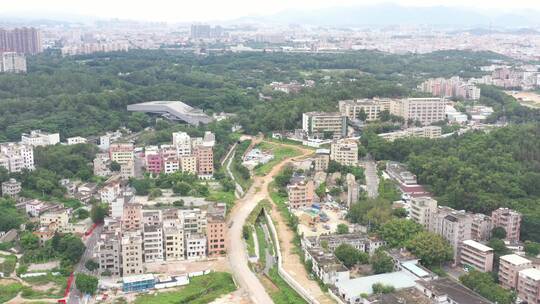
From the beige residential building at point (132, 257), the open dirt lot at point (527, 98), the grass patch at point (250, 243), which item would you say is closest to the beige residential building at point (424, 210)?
the grass patch at point (250, 243)

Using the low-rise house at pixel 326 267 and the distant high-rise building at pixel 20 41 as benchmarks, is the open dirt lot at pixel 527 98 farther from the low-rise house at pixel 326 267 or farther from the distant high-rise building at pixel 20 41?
the distant high-rise building at pixel 20 41

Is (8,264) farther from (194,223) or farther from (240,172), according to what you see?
(240,172)

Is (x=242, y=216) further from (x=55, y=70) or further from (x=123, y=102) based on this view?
(x=55, y=70)

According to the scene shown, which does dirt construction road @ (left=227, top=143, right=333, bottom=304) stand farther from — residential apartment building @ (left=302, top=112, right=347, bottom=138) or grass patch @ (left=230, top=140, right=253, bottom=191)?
residential apartment building @ (left=302, top=112, right=347, bottom=138)

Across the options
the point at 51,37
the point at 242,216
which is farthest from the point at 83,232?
the point at 51,37

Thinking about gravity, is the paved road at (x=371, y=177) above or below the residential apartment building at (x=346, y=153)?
below

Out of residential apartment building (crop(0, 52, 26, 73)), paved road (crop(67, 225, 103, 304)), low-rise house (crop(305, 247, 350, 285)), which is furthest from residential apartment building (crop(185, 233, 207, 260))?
residential apartment building (crop(0, 52, 26, 73))

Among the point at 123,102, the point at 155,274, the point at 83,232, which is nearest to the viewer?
the point at 155,274
